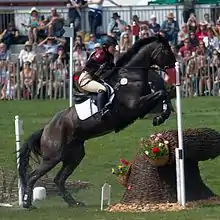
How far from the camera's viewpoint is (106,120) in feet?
49.5

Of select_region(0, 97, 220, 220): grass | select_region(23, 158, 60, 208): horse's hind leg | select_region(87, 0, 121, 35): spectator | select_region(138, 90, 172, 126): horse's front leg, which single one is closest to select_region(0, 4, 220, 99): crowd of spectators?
select_region(87, 0, 121, 35): spectator

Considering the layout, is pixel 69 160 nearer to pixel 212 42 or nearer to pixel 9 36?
pixel 212 42

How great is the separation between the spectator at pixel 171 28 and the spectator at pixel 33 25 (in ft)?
15.3

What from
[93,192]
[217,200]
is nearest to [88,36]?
[93,192]

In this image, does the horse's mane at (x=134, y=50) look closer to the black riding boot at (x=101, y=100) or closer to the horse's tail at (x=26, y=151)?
the black riding boot at (x=101, y=100)

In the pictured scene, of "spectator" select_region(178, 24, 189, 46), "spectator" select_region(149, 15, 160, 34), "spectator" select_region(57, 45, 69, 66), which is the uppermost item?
"spectator" select_region(149, 15, 160, 34)

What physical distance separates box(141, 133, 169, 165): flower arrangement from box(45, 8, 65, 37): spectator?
21058 mm

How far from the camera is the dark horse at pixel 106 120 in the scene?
15039 millimetres

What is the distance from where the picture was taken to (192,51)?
106 ft

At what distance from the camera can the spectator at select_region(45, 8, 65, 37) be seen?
34803 millimetres

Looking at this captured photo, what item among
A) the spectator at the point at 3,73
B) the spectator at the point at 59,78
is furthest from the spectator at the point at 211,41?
the spectator at the point at 3,73

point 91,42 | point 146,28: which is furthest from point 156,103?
point 91,42

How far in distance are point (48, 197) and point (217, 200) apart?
3712 millimetres

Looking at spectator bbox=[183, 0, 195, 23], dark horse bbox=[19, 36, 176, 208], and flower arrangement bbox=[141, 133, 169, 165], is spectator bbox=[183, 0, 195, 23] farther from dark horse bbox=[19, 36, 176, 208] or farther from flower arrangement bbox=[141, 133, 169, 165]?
flower arrangement bbox=[141, 133, 169, 165]
